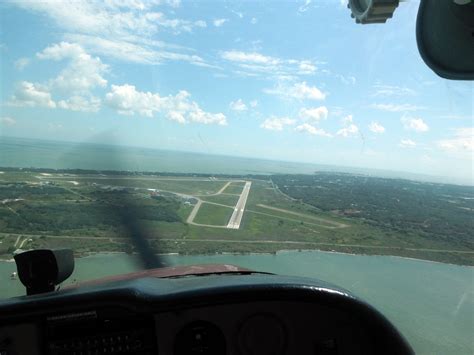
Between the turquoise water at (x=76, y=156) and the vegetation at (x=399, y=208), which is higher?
the turquoise water at (x=76, y=156)

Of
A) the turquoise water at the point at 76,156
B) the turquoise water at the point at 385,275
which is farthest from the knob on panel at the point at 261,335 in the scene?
the turquoise water at the point at 385,275

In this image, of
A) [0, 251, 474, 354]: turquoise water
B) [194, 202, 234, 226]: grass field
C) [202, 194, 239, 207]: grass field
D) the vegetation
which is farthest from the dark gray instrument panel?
the vegetation

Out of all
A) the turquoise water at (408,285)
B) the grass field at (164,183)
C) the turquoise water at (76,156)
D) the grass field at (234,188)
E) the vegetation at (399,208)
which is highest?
the turquoise water at (76,156)

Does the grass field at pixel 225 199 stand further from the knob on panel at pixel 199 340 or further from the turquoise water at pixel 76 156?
the knob on panel at pixel 199 340

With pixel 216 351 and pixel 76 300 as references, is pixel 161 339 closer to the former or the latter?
pixel 216 351

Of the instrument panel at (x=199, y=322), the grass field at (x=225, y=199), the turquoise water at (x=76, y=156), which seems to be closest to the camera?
the instrument panel at (x=199, y=322)

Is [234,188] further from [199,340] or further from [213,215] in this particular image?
[199,340]
